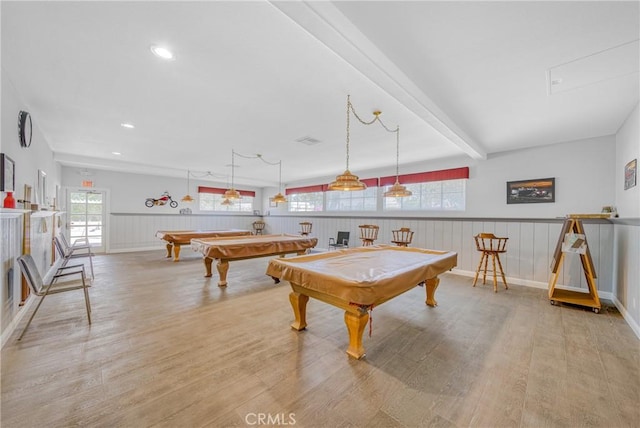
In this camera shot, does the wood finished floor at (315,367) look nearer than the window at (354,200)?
Yes

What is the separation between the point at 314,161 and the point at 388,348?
4.69m

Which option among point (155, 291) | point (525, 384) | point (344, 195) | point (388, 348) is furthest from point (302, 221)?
point (525, 384)

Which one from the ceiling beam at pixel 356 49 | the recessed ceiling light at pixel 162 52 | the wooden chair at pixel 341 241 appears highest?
the recessed ceiling light at pixel 162 52

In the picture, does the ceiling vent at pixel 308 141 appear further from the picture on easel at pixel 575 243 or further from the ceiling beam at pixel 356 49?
the picture on easel at pixel 575 243

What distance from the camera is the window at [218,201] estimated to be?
934 cm

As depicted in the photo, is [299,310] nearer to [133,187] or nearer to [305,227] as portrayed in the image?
[305,227]

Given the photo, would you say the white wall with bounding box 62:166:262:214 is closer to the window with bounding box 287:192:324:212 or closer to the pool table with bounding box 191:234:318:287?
the window with bounding box 287:192:324:212

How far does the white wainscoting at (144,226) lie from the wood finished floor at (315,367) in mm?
4898

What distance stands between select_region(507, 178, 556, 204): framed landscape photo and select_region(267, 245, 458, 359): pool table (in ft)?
8.53

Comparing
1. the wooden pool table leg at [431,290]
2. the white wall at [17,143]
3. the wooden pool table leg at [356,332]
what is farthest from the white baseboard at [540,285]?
the white wall at [17,143]

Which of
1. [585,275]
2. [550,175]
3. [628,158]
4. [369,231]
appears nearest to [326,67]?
[628,158]

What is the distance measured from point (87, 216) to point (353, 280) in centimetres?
878

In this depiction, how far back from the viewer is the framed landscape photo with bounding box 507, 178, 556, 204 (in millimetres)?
4324

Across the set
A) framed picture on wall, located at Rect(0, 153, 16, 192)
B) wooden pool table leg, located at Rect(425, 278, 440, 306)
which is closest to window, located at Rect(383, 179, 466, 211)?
wooden pool table leg, located at Rect(425, 278, 440, 306)
